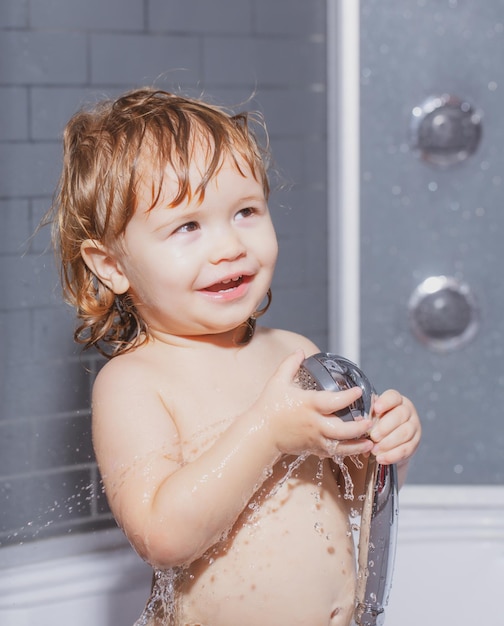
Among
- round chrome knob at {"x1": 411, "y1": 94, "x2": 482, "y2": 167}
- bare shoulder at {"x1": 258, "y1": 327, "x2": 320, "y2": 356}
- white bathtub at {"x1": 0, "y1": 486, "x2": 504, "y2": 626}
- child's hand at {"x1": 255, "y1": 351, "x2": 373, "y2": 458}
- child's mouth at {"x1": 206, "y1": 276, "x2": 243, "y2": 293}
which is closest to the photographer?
child's hand at {"x1": 255, "y1": 351, "x2": 373, "y2": 458}

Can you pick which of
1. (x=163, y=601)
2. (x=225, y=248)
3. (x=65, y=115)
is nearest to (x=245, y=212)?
(x=225, y=248)

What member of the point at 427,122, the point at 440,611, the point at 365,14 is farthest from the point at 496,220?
the point at 440,611

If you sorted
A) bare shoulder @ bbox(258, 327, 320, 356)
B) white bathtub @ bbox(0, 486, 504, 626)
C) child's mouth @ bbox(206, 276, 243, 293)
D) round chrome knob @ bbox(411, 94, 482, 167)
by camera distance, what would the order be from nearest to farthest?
child's mouth @ bbox(206, 276, 243, 293) → bare shoulder @ bbox(258, 327, 320, 356) → white bathtub @ bbox(0, 486, 504, 626) → round chrome knob @ bbox(411, 94, 482, 167)

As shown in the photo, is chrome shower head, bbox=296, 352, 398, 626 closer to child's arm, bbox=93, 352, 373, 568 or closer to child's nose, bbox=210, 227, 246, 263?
child's arm, bbox=93, 352, 373, 568

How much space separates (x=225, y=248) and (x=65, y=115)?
627 mm

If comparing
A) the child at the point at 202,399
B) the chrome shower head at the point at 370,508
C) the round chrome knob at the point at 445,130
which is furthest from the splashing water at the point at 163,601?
the round chrome knob at the point at 445,130

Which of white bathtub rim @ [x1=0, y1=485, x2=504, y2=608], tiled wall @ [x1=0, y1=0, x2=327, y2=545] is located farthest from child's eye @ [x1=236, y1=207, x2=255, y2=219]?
white bathtub rim @ [x1=0, y1=485, x2=504, y2=608]

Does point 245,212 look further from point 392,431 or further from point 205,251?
point 392,431

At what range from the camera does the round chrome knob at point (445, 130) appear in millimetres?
1565

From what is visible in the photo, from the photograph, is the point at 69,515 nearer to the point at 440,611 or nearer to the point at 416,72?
the point at 440,611

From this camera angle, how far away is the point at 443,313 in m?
1.62

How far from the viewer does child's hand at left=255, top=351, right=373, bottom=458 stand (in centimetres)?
83

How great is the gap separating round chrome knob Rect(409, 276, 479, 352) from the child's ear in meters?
0.77

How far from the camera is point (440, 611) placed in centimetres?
146
